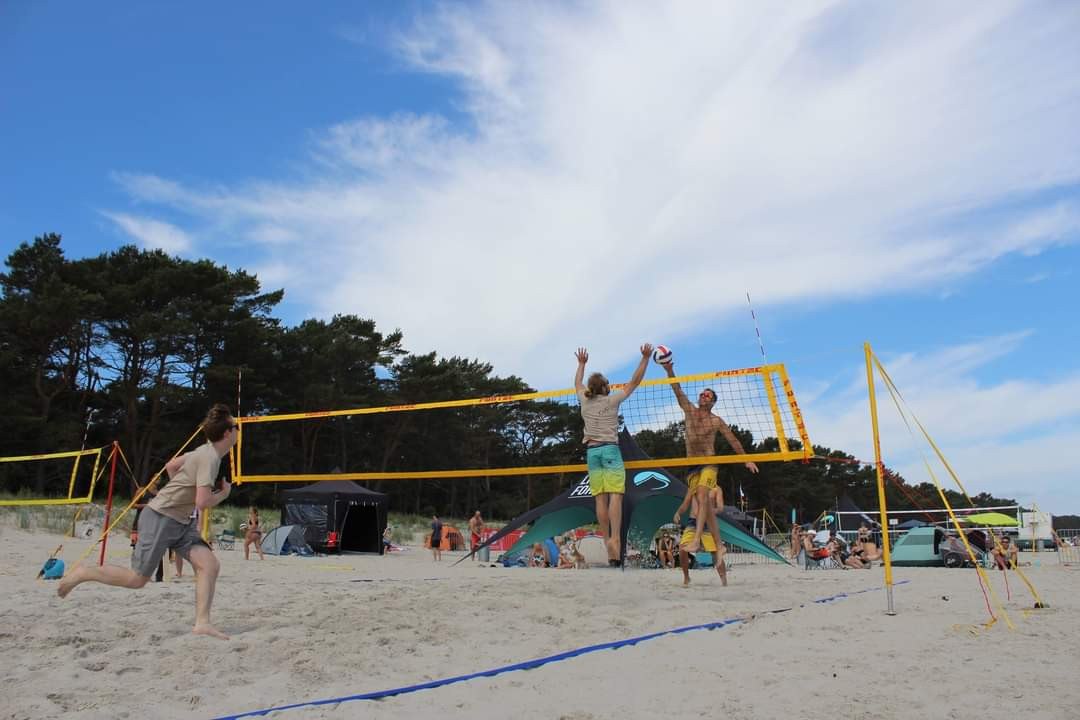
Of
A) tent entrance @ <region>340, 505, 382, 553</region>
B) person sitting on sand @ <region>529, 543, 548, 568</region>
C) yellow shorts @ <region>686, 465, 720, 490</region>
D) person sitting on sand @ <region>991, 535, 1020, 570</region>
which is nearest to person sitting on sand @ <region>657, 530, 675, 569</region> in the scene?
person sitting on sand @ <region>529, 543, 548, 568</region>

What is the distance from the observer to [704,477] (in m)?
6.61

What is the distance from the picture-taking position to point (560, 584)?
662 centimetres

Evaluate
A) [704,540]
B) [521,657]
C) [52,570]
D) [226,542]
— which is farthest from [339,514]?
[521,657]

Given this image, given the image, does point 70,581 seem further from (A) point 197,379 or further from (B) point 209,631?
(A) point 197,379

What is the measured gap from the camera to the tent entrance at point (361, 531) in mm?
18703

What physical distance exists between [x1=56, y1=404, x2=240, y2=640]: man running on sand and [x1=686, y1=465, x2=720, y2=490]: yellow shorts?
3.84 meters

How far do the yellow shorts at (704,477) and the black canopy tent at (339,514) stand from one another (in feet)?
40.6

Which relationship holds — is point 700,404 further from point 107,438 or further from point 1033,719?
point 107,438

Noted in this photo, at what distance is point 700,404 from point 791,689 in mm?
3657

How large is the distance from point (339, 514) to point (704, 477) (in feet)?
41.8

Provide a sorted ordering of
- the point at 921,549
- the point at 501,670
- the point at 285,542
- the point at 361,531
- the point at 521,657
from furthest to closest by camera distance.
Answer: the point at 361,531, the point at 285,542, the point at 921,549, the point at 521,657, the point at 501,670

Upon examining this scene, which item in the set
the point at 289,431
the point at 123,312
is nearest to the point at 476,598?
the point at 123,312

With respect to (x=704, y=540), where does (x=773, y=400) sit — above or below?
above

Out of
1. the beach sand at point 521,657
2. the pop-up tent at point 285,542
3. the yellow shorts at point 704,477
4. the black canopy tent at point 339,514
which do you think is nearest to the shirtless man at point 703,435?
the yellow shorts at point 704,477
